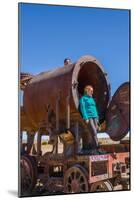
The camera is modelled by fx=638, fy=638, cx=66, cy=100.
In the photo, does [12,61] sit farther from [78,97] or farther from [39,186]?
[39,186]

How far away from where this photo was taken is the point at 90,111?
21.2ft

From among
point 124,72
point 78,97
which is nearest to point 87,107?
point 78,97

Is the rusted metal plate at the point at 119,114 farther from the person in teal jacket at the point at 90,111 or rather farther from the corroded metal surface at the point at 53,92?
the corroded metal surface at the point at 53,92

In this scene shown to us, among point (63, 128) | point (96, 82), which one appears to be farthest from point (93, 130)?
point (96, 82)

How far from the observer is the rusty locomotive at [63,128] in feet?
20.5

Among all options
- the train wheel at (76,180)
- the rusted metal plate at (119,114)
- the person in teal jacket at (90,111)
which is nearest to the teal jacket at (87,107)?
the person in teal jacket at (90,111)

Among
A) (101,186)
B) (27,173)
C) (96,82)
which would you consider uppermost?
(96,82)

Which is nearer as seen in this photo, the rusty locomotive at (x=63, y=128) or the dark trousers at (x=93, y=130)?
the rusty locomotive at (x=63, y=128)

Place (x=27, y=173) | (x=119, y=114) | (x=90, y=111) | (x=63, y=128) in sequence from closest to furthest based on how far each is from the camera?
(x=27, y=173) → (x=63, y=128) → (x=90, y=111) → (x=119, y=114)

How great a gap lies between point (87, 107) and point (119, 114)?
385 mm

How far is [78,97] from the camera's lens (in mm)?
6363

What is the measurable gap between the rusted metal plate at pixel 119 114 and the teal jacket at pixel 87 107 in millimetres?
170

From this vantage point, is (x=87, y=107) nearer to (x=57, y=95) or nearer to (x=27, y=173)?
(x=57, y=95)

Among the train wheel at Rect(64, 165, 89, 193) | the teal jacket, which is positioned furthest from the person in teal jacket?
the train wheel at Rect(64, 165, 89, 193)
